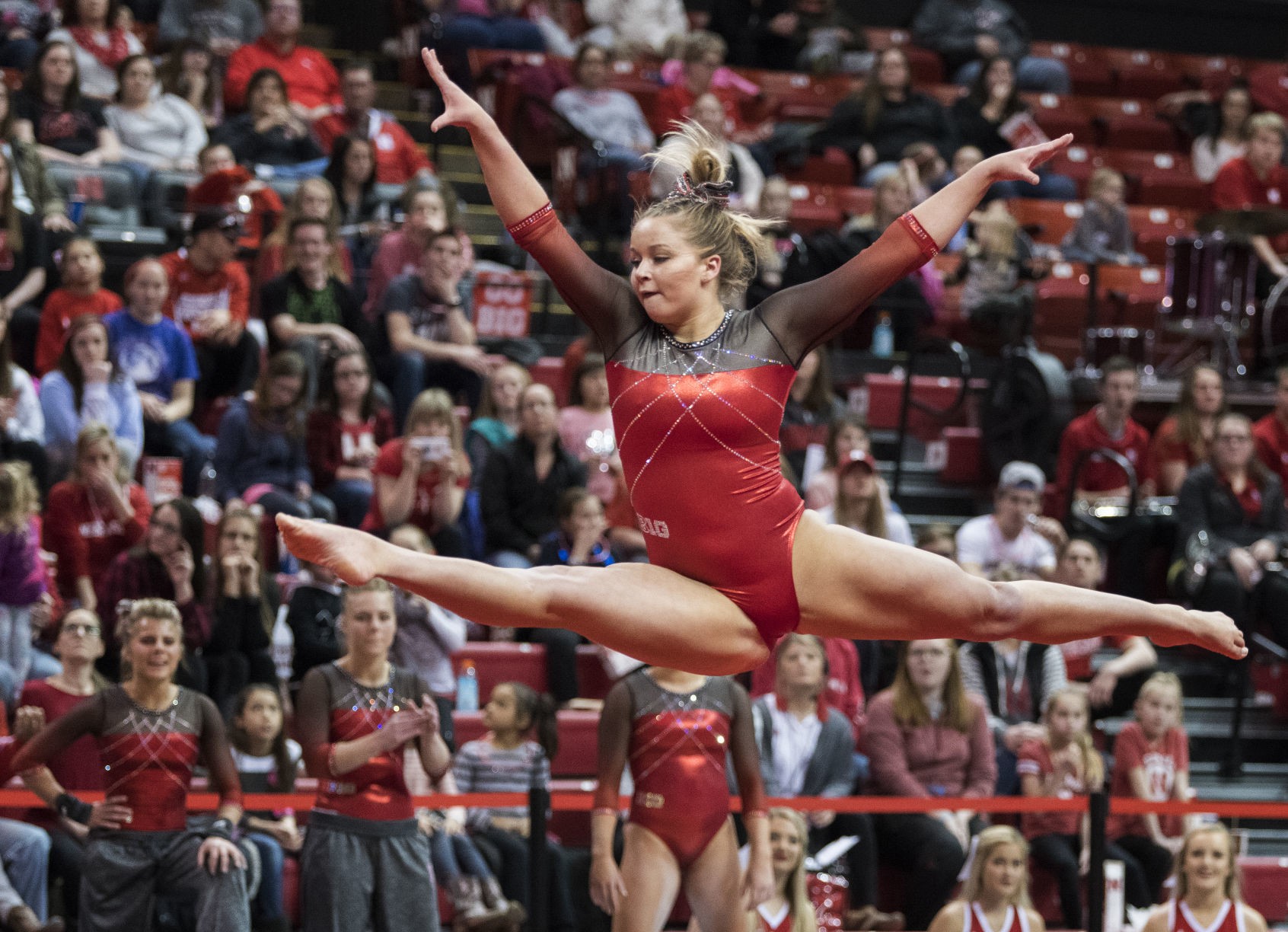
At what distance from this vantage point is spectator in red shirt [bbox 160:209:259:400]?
827 cm

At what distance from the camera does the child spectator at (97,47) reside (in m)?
10.0

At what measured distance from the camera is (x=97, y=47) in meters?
10.1

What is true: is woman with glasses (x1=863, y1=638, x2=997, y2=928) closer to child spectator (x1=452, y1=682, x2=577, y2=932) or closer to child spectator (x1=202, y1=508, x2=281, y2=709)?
child spectator (x1=452, y1=682, x2=577, y2=932)

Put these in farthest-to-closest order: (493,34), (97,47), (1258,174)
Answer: (1258,174) → (493,34) → (97,47)

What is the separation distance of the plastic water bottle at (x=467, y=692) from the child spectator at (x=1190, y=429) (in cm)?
405

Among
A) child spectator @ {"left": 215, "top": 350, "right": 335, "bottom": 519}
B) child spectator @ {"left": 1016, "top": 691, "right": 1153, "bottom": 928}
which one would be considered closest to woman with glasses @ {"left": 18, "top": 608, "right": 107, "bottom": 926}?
child spectator @ {"left": 215, "top": 350, "right": 335, "bottom": 519}

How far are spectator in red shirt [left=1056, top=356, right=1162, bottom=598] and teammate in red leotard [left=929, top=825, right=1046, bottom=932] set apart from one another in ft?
9.88

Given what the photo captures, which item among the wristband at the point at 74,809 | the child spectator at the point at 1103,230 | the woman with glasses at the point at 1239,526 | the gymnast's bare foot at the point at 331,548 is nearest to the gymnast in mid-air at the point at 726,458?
the gymnast's bare foot at the point at 331,548

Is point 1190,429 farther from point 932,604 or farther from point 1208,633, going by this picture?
point 932,604

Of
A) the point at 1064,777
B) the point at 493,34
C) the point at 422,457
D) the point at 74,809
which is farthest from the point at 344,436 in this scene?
the point at 493,34

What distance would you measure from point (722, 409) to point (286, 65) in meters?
7.34

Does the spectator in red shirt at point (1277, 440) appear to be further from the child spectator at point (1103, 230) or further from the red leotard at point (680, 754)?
the red leotard at point (680, 754)

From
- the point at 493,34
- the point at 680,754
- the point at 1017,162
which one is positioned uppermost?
the point at 493,34

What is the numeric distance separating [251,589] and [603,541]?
5.21ft
